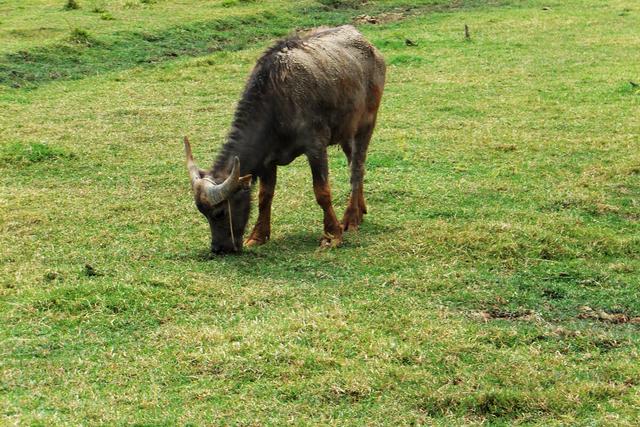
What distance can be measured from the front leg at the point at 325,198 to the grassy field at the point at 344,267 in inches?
10.4

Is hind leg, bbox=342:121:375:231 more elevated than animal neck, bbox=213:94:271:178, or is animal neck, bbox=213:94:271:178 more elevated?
animal neck, bbox=213:94:271:178

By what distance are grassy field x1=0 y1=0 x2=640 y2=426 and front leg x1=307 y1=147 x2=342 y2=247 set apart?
0.87 ft

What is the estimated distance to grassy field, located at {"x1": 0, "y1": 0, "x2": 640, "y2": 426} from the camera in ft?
19.8

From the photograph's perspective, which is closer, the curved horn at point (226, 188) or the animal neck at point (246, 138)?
the curved horn at point (226, 188)

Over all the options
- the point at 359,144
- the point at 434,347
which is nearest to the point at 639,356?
the point at 434,347

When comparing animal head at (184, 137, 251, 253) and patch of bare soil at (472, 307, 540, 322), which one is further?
animal head at (184, 137, 251, 253)

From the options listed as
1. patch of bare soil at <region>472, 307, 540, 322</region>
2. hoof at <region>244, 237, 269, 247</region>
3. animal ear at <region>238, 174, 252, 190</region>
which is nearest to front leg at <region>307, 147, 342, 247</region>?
hoof at <region>244, 237, 269, 247</region>

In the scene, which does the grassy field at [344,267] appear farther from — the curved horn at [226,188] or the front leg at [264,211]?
the curved horn at [226,188]

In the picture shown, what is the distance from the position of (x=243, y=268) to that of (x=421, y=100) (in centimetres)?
836

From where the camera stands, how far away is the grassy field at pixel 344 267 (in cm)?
604

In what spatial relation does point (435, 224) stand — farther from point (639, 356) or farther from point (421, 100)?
point (421, 100)

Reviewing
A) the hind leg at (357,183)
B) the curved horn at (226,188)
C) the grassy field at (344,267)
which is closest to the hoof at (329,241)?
the grassy field at (344,267)

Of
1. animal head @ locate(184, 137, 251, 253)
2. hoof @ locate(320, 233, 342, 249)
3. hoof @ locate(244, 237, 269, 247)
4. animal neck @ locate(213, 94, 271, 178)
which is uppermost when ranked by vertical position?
animal neck @ locate(213, 94, 271, 178)

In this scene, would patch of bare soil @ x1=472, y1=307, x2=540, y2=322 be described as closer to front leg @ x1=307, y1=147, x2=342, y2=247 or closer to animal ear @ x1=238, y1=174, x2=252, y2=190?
front leg @ x1=307, y1=147, x2=342, y2=247
